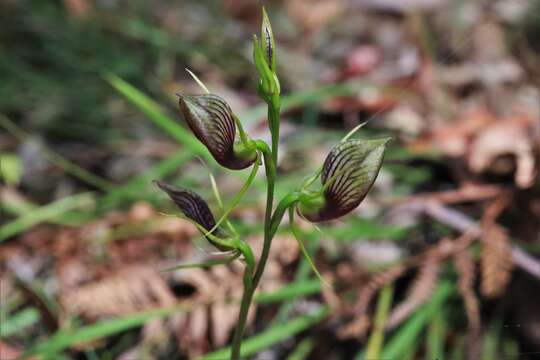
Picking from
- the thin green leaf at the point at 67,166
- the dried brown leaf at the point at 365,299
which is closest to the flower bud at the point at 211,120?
the dried brown leaf at the point at 365,299

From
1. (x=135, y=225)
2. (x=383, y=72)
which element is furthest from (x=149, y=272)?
(x=383, y=72)

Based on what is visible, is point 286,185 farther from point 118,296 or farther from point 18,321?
point 18,321

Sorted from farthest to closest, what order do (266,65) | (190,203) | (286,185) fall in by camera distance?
(286,185), (190,203), (266,65)

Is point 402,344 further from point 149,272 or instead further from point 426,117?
point 426,117

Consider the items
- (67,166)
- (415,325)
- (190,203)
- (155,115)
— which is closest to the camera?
(190,203)

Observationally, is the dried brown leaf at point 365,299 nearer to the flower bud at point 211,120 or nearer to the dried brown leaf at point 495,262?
the dried brown leaf at point 495,262

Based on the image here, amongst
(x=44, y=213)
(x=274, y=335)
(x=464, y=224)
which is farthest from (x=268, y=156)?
(x=44, y=213)
